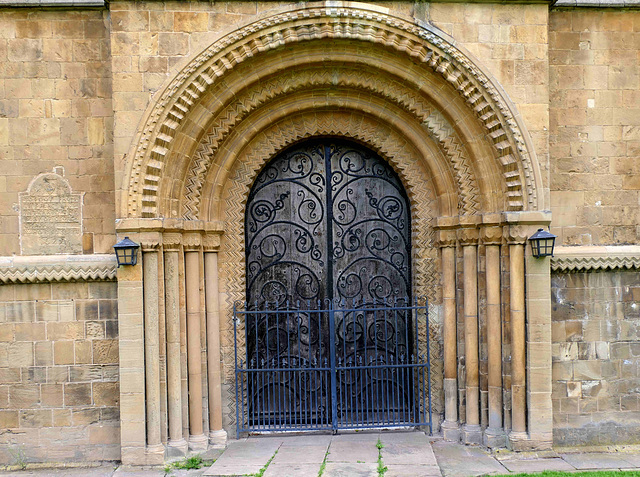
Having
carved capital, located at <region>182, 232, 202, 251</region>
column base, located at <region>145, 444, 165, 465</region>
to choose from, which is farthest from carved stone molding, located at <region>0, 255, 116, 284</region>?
column base, located at <region>145, 444, 165, 465</region>

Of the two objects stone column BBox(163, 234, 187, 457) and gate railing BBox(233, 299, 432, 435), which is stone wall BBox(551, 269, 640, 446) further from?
stone column BBox(163, 234, 187, 457)

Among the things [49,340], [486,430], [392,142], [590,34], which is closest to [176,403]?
[49,340]

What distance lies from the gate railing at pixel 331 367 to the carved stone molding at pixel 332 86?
137 cm

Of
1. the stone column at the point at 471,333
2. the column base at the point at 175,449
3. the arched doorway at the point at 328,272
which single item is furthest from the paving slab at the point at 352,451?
the column base at the point at 175,449

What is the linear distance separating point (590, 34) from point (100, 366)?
6.40 meters

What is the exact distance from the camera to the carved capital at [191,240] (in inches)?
223

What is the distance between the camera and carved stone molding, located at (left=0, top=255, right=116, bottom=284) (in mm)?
5508

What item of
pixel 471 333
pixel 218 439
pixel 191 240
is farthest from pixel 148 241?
pixel 471 333

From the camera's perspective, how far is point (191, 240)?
18.6ft

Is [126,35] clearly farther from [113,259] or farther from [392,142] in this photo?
[392,142]

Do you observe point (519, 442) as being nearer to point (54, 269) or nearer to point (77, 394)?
point (77, 394)

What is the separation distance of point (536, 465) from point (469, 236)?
7.78ft

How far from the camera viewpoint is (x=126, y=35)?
529 centimetres

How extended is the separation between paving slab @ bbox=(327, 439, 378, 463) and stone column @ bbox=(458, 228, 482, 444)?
1077 mm
